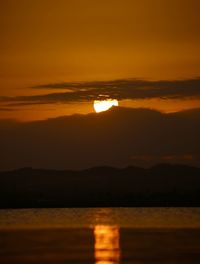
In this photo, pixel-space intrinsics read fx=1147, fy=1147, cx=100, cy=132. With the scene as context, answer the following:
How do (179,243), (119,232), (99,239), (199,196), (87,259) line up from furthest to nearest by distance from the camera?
(199,196) → (119,232) → (99,239) → (179,243) → (87,259)

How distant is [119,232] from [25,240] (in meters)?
9.62

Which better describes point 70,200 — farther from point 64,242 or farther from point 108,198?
point 64,242

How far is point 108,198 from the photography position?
573ft

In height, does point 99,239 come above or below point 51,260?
above

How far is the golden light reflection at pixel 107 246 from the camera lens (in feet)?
167

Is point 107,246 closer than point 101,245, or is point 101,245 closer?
point 107,246

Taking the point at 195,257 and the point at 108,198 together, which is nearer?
the point at 195,257

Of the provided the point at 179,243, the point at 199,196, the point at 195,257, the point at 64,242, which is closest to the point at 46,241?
the point at 64,242

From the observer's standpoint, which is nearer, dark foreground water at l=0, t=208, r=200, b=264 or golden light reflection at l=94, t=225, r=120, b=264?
golden light reflection at l=94, t=225, r=120, b=264

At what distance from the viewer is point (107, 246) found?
5781 cm

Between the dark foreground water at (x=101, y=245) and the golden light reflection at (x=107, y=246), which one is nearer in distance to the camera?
the golden light reflection at (x=107, y=246)

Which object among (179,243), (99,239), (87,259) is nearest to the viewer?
(87,259)

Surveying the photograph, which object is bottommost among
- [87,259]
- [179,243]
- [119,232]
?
[87,259]

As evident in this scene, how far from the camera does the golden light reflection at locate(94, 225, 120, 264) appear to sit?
167 ft
